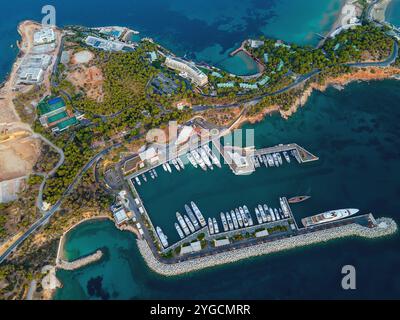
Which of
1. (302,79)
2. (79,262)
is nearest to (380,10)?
(302,79)

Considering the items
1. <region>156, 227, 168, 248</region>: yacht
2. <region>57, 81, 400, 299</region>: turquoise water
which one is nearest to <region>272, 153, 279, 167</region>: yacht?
<region>57, 81, 400, 299</region>: turquoise water

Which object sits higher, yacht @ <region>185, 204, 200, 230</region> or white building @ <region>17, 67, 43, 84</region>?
white building @ <region>17, 67, 43, 84</region>

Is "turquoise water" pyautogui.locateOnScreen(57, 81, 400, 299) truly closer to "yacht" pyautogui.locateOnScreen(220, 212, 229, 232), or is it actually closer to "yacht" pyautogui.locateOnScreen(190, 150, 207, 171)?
"yacht" pyautogui.locateOnScreen(190, 150, 207, 171)

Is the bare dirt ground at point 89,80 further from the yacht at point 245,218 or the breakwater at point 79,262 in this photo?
the yacht at point 245,218

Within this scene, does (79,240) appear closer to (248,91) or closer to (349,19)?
(248,91)

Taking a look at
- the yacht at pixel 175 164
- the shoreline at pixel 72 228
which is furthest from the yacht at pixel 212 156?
the shoreline at pixel 72 228

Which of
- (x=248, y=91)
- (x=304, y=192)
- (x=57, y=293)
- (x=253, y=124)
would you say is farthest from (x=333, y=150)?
(x=57, y=293)

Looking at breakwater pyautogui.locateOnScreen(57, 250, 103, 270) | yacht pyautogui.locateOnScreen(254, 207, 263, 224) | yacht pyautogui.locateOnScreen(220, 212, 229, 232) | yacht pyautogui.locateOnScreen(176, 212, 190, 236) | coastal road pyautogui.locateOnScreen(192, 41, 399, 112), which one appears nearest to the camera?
breakwater pyautogui.locateOnScreen(57, 250, 103, 270)
